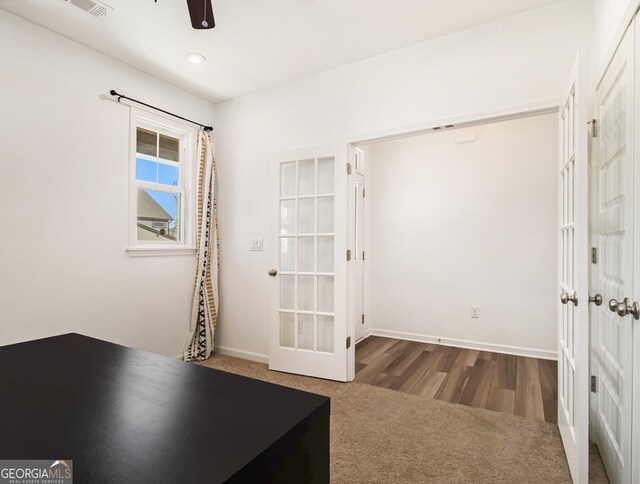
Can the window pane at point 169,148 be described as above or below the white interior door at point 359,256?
above

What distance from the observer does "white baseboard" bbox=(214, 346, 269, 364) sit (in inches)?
139

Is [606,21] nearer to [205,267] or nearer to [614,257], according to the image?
[614,257]

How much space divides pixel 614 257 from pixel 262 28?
2.56 metres

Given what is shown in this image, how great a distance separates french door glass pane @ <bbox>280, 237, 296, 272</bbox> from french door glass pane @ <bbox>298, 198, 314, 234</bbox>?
5.4 inches

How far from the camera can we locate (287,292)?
3.31 metres

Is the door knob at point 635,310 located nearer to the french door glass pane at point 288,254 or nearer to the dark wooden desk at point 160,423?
the dark wooden desk at point 160,423

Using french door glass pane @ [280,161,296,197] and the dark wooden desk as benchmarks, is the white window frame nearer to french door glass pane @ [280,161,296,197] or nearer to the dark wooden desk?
french door glass pane @ [280,161,296,197]

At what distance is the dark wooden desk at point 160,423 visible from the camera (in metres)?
0.53

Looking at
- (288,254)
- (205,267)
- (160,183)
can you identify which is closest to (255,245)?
(288,254)

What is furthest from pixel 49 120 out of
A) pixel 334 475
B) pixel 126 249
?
pixel 334 475

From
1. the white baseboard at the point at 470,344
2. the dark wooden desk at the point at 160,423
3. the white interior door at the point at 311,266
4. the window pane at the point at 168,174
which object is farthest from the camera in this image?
the white baseboard at the point at 470,344

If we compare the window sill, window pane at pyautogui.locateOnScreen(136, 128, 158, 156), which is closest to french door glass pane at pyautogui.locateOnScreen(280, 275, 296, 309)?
the window sill

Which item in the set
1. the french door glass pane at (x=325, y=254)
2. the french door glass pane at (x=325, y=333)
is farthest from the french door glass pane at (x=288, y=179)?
the french door glass pane at (x=325, y=333)

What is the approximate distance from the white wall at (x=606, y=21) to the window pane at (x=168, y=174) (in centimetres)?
339
